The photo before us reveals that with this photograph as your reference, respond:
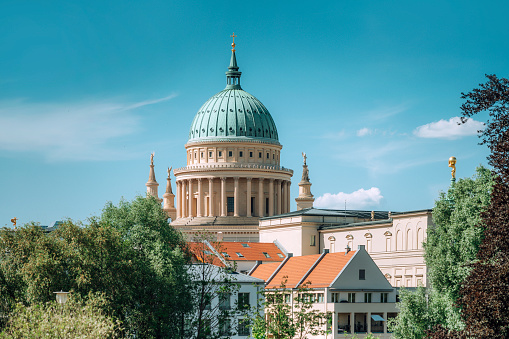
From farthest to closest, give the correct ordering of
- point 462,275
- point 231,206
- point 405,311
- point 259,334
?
point 231,206 < point 405,311 < point 462,275 < point 259,334

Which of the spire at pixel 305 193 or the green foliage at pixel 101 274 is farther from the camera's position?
the spire at pixel 305 193

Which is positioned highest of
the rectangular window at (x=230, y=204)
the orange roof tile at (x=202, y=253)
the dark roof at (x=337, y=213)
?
the rectangular window at (x=230, y=204)

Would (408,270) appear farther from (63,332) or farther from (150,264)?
(63,332)

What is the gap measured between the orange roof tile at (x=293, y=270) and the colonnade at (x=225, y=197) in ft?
204

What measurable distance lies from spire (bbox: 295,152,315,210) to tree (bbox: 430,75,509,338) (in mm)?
141572

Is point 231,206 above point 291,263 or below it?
above

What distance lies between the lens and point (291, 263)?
11519 centimetres

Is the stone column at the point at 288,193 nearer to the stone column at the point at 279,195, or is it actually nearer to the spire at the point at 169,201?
the stone column at the point at 279,195

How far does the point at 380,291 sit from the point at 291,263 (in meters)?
15.9

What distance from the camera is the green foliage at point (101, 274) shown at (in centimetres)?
6000

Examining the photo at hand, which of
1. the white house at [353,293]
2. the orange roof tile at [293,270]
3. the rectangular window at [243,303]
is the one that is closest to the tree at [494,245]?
the rectangular window at [243,303]

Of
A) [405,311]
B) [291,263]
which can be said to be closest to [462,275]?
[405,311]

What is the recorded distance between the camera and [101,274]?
61.8 m

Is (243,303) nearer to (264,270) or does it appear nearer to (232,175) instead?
(264,270)
